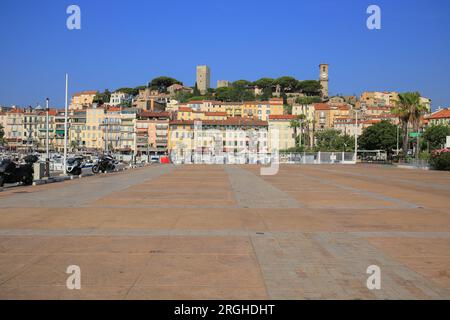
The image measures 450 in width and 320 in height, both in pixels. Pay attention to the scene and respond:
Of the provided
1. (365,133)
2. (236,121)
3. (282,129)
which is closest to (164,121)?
(236,121)

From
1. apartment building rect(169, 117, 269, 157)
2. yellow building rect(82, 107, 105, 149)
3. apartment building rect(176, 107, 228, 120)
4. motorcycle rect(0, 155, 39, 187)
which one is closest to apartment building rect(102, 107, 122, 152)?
yellow building rect(82, 107, 105, 149)

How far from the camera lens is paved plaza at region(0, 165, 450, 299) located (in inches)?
242

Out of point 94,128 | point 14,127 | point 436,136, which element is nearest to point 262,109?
point 94,128

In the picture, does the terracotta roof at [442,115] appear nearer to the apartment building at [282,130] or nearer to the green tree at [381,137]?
the green tree at [381,137]

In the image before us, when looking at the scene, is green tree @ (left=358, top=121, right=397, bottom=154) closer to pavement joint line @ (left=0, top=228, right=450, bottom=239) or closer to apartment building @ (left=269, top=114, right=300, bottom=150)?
apartment building @ (left=269, top=114, right=300, bottom=150)

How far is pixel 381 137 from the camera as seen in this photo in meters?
98.2

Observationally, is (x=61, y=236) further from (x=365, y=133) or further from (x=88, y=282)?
(x=365, y=133)

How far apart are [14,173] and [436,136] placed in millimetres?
87130

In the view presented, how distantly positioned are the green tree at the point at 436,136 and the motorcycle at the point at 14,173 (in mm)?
84571

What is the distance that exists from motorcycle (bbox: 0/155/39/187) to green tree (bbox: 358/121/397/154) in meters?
82.9

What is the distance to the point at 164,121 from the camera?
136000mm

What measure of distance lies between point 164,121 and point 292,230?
5001 inches

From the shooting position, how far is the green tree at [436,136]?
94.5m
